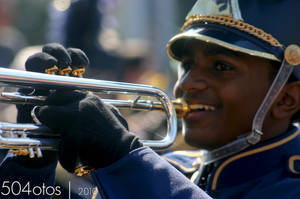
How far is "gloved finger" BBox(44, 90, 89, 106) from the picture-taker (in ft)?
6.56

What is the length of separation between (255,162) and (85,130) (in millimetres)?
1096

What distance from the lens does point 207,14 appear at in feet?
9.39

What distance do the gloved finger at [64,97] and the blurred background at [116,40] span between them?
52cm

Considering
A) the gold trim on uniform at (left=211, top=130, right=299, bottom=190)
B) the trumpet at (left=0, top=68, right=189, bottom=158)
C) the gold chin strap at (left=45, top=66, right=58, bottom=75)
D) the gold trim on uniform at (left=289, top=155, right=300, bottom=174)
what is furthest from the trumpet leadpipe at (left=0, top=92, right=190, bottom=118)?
the gold trim on uniform at (left=289, top=155, right=300, bottom=174)

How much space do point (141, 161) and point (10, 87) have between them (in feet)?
2.08

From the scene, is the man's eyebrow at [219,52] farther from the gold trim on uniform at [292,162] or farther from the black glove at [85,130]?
the black glove at [85,130]

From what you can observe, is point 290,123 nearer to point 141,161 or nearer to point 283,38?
point 283,38

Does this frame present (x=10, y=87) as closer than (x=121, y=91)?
Yes

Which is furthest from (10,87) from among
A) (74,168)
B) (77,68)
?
(74,168)

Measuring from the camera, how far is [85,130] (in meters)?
1.94

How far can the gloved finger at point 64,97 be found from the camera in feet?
6.56

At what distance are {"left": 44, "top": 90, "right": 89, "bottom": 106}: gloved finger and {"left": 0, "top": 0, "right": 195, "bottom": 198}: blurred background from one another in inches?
20.4

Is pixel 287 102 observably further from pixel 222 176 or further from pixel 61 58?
pixel 61 58

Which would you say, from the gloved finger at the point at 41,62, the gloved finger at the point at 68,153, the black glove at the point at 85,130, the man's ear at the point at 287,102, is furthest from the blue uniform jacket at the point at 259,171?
the gloved finger at the point at 41,62
